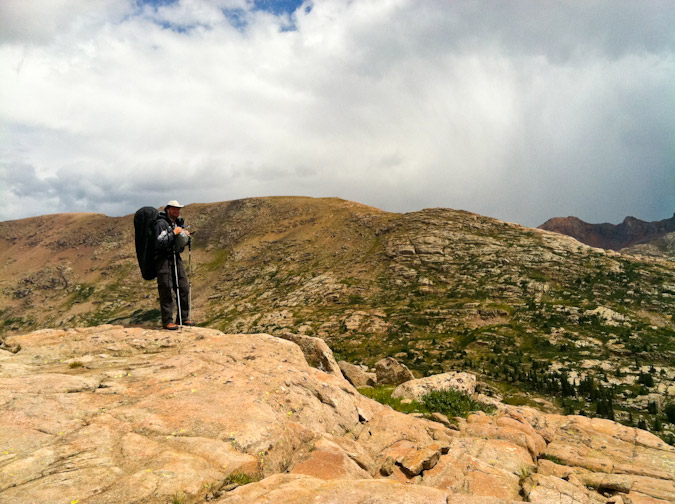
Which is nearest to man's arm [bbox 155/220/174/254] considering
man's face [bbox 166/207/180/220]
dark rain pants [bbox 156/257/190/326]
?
dark rain pants [bbox 156/257/190/326]

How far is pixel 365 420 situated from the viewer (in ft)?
44.7

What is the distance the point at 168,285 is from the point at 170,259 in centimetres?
122

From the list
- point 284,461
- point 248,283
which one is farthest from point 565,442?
point 248,283

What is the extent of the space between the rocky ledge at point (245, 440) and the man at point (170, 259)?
66.8 inches

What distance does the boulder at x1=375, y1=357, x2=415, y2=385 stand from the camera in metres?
31.4

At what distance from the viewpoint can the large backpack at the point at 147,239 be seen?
1628cm

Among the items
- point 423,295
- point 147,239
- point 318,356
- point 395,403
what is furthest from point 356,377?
point 423,295

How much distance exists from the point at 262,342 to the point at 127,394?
6362 mm

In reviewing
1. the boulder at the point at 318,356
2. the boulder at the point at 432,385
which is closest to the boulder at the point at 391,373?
the boulder at the point at 432,385

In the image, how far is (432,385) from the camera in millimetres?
23047

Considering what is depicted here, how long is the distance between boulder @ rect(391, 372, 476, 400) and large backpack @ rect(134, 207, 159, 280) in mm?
15876

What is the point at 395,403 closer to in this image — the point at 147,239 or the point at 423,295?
the point at 147,239

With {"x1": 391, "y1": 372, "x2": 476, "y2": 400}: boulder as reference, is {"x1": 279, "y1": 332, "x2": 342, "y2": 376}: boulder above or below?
above

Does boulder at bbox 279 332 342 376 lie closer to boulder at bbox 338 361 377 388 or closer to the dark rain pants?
the dark rain pants
